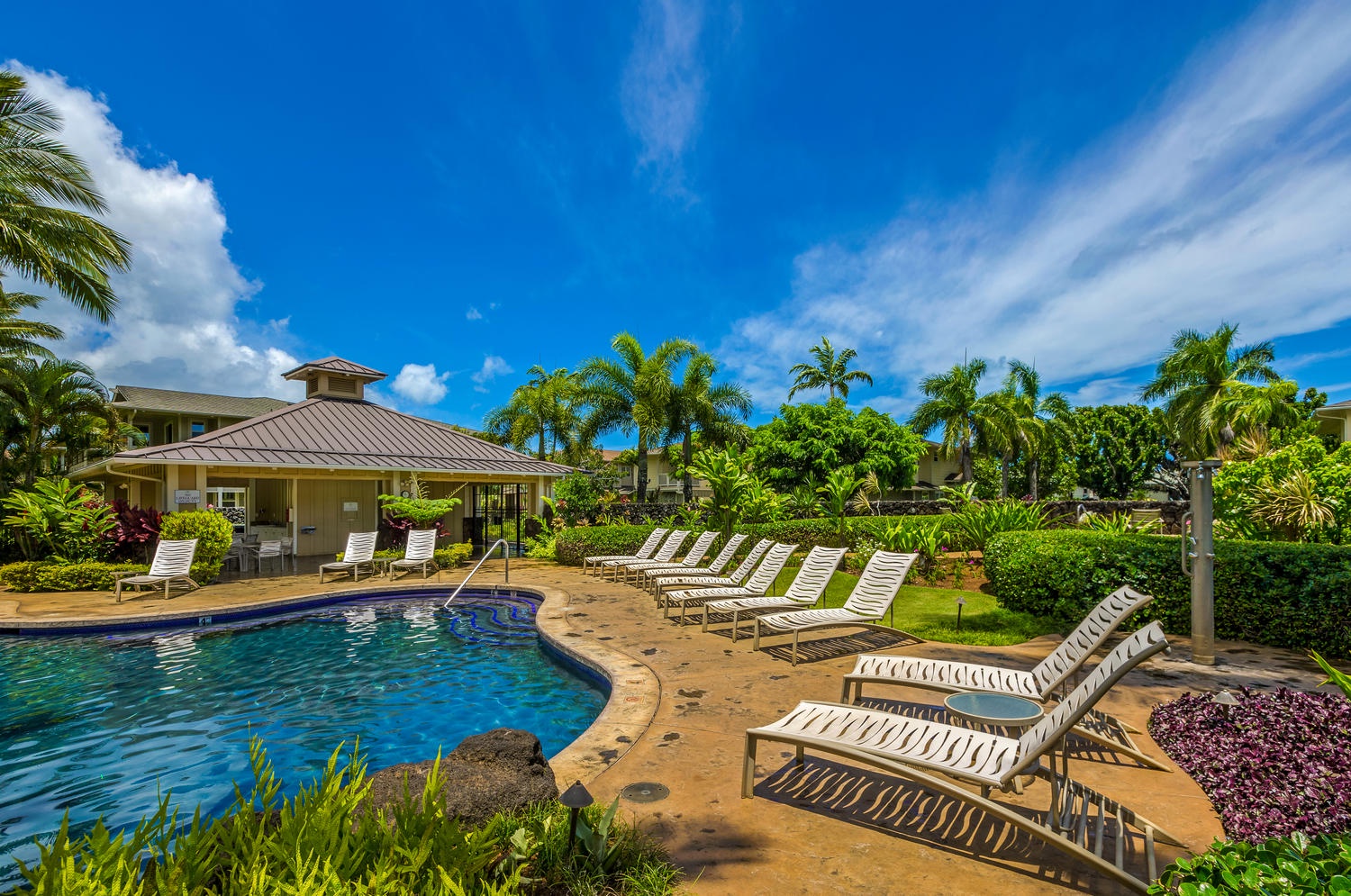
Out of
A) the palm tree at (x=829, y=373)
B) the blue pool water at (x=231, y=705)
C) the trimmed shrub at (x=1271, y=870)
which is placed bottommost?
the blue pool water at (x=231, y=705)

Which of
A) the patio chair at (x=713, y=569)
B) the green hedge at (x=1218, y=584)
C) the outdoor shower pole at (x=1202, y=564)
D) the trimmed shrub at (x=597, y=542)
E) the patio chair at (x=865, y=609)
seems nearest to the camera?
the outdoor shower pole at (x=1202, y=564)

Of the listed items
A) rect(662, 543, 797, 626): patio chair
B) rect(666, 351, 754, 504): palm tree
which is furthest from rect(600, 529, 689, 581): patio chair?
rect(666, 351, 754, 504): palm tree

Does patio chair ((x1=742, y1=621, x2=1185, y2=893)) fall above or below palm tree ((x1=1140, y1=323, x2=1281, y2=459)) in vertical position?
below

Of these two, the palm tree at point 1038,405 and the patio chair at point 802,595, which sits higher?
the palm tree at point 1038,405

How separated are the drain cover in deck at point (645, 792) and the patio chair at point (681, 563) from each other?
799cm

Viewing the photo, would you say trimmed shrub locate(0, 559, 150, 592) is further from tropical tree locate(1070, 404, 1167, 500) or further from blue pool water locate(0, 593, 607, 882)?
tropical tree locate(1070, 404, 1167, 500)

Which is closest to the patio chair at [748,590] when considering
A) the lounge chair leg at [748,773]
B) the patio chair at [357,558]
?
the lounge chair leg at [748,773]

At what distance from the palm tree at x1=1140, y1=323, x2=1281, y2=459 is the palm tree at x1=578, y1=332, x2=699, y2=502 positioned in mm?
23041

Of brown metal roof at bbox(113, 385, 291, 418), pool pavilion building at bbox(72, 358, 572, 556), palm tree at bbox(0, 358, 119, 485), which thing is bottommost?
pool pavilion building at bbox(72, 358, 572, 556)

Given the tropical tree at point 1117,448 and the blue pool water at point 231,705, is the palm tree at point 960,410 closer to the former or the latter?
the tropical tree at point 1117,448

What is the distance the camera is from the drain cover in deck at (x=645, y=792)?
3623mm

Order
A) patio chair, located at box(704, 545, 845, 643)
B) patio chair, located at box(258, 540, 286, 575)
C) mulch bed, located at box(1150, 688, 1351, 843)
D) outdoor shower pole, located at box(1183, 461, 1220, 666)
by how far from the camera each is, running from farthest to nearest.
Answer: patio chair, located at box(258, 540, 286, 575), patio chair, located at box(704, 545, 845, 643), outdoor shower pole, located at box(1183, 461, 1220, 666), mulch bed, located at box(1150, 688, 1351, 843)

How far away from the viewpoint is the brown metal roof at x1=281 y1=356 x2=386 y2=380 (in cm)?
2003

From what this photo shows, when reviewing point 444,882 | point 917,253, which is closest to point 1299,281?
point 917,253
